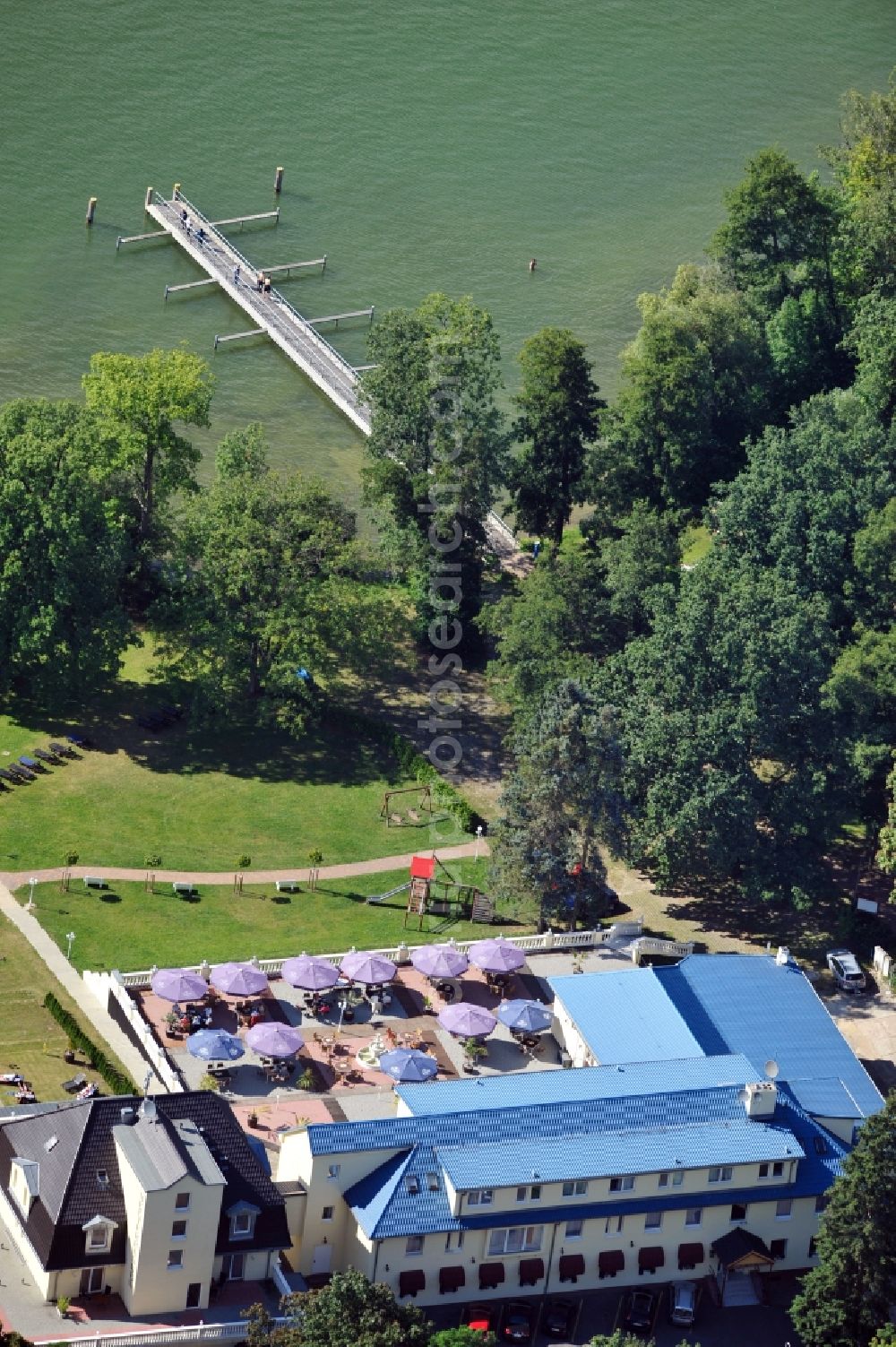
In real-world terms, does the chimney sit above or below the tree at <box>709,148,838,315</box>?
below

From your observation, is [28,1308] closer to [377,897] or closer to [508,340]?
[377,897]

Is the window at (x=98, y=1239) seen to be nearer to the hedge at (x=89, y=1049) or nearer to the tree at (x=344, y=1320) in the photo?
the tree at (x=344, y=1320)

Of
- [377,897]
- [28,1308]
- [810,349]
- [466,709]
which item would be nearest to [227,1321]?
[28,1308]

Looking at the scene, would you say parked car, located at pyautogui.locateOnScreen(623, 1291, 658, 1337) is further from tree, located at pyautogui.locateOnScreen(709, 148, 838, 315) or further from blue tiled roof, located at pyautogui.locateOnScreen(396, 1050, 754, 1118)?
tree, located at pyautogui.locateOnScreen(709, 148, 838, 315)

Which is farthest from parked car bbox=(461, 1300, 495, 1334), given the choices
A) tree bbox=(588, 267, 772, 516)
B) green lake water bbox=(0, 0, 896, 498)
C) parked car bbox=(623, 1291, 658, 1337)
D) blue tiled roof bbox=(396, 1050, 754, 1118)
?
green lake water bbox=(0, 0, 896, 498)

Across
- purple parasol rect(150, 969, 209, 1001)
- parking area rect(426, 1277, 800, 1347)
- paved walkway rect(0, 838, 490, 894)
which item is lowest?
parking area rect(426, 1277, 800, 1347)

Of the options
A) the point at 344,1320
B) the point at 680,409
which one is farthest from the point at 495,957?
the point at 680,409
